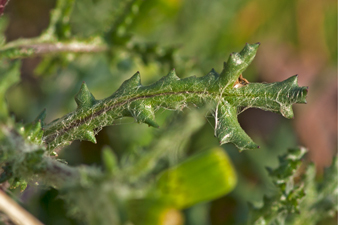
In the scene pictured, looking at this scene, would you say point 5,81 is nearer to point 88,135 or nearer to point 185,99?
point 88,135

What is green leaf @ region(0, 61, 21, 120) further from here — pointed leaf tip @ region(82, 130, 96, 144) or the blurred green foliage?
pointed leaf tip @ region(82, 130, 96, 144)

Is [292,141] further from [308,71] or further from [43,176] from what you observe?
[43,176]

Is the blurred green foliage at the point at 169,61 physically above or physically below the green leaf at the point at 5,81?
above

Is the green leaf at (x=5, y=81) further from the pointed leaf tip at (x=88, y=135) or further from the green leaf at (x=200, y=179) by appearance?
the green leaf at (x=200, y=179)

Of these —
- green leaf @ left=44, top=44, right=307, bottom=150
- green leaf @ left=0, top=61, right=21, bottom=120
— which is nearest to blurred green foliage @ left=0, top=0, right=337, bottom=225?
green leaf @ left=0, top=61, right=21, bottom=120

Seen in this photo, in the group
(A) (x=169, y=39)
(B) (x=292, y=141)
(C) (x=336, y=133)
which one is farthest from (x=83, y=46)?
(C) (x=336, y=133)

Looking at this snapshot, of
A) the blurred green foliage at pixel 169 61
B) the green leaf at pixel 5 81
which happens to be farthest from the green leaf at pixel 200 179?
the green leaf at pixel 5 81

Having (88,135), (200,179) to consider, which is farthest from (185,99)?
(200,179)
